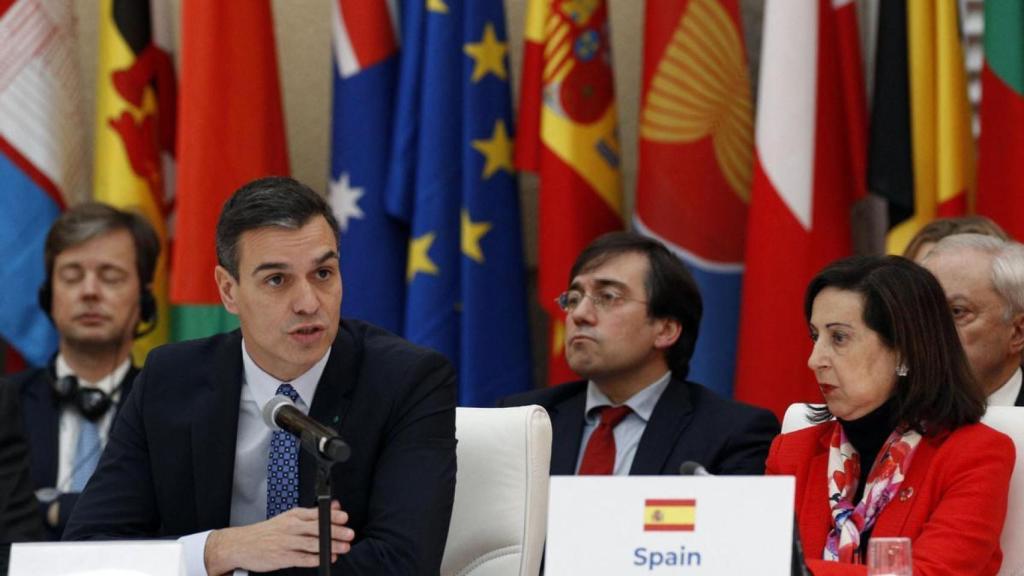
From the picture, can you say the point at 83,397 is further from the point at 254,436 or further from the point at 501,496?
the point at 501,496

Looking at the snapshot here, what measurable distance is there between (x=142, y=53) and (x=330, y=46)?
0.78 m

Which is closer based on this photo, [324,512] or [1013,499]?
[324,512]

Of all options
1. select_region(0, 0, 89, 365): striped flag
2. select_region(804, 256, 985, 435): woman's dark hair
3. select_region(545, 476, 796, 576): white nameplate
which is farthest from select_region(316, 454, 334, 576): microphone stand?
select_region(0, 0, 89, 365): striped flag

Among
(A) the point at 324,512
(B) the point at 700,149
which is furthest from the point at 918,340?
(B) the point at 700,149

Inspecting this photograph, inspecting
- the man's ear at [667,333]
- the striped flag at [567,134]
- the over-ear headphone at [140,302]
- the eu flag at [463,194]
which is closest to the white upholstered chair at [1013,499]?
the man's ear at [667,333]

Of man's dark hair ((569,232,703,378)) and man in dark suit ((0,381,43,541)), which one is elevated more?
man's dark hair ((569,232,703,378))

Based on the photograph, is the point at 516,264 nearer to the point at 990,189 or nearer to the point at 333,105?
the point at 333,105

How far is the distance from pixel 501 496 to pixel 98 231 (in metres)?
2.38

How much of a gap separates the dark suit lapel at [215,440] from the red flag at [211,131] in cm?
211

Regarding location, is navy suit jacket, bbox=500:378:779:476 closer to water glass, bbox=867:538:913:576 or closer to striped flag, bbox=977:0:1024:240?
striped flag, bbox=977:0:1024:240

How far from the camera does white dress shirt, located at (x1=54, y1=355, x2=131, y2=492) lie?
16.0 feet

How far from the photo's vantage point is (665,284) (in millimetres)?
4512

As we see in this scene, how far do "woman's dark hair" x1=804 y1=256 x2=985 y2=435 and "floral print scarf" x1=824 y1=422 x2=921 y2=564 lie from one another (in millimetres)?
51

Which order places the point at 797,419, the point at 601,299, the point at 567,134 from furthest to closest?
the point at 567,134 → the point at 601,299 → the point at 797,419
